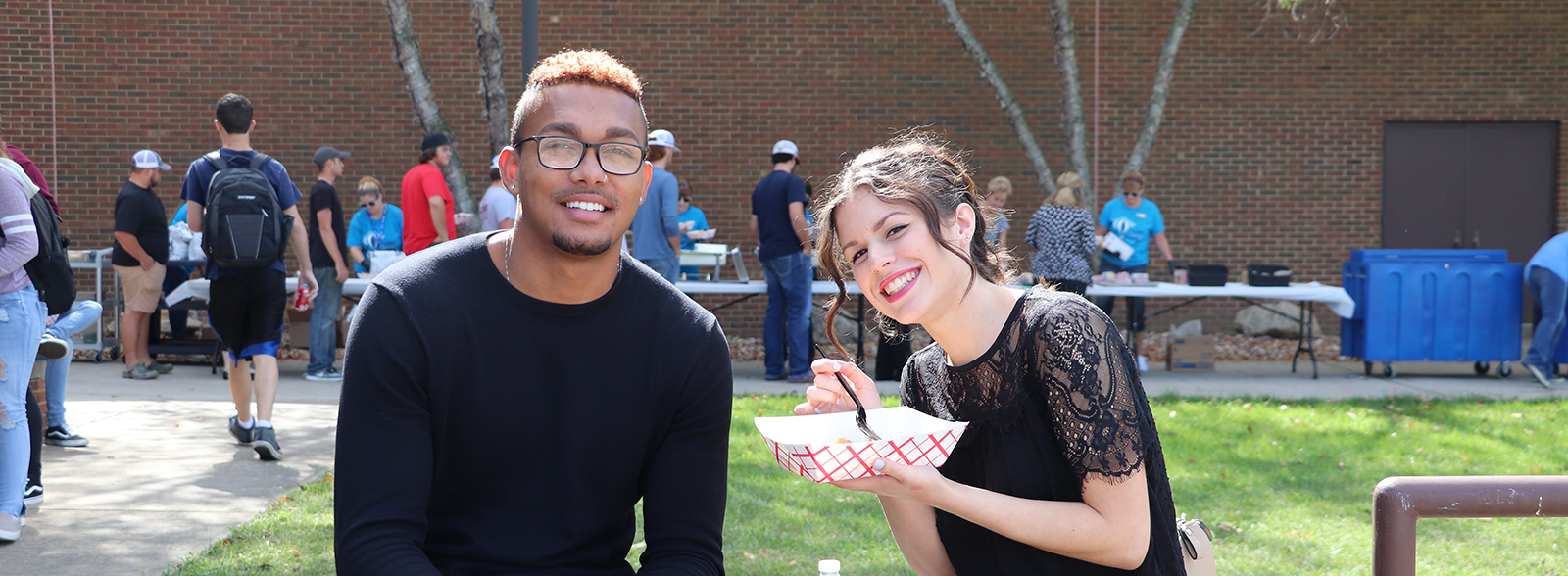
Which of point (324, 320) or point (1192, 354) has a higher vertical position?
point (324, 320)

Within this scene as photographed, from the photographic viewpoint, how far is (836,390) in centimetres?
208

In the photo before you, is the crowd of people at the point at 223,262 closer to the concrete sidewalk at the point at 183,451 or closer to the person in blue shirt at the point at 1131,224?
the concrete sidewalk at the point at 183,451

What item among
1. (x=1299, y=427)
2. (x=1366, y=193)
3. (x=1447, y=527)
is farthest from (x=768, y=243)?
(x=1366, y=193)

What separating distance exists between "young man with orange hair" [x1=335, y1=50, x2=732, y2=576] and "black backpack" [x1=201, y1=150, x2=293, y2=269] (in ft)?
12.5

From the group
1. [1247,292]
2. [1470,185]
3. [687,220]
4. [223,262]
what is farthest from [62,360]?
[1470,185]

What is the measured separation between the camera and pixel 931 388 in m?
2.28

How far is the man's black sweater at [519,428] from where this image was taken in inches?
76.8

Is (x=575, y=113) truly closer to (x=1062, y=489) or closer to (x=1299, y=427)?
(x=1062, y=489)

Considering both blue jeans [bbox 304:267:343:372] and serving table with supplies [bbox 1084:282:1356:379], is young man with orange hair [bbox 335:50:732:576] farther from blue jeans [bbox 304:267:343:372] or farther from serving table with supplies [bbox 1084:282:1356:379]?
serving table with supplies [bbox 1084:282:1356:379]

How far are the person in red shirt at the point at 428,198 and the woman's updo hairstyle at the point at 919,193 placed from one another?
6.34 metres

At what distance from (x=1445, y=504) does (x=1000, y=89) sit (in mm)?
9708

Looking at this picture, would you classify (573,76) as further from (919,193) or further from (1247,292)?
(1247,292)

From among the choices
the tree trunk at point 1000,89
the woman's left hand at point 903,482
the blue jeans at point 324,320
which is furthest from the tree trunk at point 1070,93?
the woman's left hand at point 903,482

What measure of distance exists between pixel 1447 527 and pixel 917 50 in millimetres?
8800
